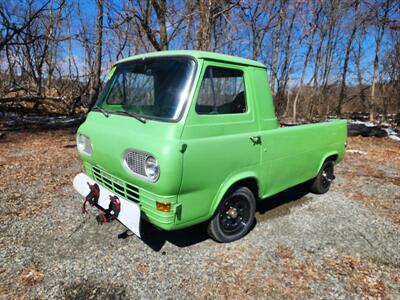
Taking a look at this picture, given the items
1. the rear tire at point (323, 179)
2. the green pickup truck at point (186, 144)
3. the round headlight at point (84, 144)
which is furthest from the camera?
the rear tire at point (323, 179)

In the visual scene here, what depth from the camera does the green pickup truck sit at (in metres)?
2.34

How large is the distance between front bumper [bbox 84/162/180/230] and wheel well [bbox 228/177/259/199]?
2.67 ft

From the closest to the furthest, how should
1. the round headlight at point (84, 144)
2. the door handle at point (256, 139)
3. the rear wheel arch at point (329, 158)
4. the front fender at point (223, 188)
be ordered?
the front fender at point (223, 188) → the door handle at point (256, 139) → the round headlight at point (84, 144) → the rear wheel arch at point (329, 158)

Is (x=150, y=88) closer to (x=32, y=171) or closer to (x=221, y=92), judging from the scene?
(x=221, y=92)

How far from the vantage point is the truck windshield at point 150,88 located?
2.51 m

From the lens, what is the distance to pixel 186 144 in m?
2.30

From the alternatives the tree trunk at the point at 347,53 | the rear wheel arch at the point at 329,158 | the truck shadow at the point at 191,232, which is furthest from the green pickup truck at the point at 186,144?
the tree trunk at the point at 347,53

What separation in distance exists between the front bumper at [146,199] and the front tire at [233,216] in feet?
2.25

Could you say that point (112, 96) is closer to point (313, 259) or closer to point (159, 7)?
point (313, 259)

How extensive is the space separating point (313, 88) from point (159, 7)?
1220cm

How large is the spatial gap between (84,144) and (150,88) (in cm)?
107

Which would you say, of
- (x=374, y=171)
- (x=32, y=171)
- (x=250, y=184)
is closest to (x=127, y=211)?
(x=250, y=184)

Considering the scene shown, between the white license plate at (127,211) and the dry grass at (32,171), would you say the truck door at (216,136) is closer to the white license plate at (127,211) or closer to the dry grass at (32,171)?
the white license plate at (127,211)

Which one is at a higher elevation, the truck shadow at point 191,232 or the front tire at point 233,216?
the front tire at point 233,216
